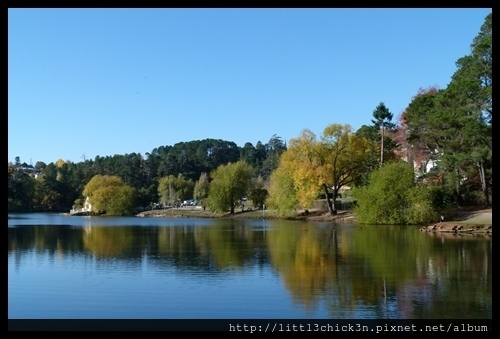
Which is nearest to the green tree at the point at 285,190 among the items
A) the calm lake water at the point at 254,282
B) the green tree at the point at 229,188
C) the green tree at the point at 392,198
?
the green tree at the point at 392,198

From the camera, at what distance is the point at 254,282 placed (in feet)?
45.9

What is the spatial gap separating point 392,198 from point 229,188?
2562 centimetres

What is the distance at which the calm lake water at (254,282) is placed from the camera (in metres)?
10.7

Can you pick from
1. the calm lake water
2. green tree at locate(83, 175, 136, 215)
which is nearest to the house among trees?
green tree at locate(83, 175, 136, 215)

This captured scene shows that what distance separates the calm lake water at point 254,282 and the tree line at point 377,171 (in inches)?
443

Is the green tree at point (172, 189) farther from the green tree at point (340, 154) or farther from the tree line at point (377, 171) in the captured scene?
Result: the green tree at point (340, 154)

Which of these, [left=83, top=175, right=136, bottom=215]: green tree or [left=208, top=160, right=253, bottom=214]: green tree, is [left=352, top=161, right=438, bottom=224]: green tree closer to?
[left=208, top=160, right=253, bottom=214]: green tree

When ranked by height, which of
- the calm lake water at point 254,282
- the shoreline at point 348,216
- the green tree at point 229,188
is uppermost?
the green tree at point 229,188

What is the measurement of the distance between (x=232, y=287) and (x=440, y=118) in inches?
952

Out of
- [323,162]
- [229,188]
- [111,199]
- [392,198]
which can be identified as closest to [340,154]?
[323,162]

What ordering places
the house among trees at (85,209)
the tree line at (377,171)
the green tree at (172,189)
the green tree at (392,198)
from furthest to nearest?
the green tree at (172,189) → the house among trees at (85,209) → the green tree at (392,198) → the tree line at (377,171)

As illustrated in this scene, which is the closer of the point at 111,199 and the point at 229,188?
the point at 229,188

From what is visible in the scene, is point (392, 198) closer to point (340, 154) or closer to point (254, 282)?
point (340, 154)
